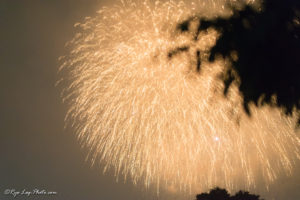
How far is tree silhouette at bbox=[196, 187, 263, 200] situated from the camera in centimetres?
3719

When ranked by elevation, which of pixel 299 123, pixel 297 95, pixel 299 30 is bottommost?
pixel 299 123

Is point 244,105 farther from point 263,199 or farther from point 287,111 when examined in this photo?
point 263,199

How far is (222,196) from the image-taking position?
123ft

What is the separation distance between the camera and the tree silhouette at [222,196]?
3719 centimetres

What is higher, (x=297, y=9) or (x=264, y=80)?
(x=297, y=9)

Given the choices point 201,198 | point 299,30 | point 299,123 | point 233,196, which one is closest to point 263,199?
point 233,196

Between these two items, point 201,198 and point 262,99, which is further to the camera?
point 201,198

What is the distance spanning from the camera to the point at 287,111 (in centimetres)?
1578

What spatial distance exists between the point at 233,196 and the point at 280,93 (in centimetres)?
2552

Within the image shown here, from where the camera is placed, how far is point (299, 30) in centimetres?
1520

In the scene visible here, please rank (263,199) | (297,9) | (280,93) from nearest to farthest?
(297,9) < (280,93) < (263,199)

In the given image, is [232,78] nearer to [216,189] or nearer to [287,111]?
[287,111]

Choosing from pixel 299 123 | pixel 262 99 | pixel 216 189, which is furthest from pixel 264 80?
pixel 216 189

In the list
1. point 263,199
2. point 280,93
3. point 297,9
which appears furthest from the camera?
point 263,199
